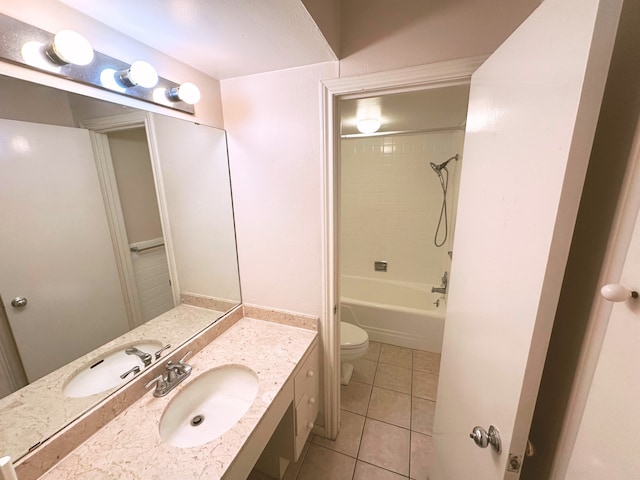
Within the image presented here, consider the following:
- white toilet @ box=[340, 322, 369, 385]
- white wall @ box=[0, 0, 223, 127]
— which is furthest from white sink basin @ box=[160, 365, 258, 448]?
white wall @ box=[0, 0, 223, 127]

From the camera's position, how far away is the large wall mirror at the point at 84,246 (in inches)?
27.7

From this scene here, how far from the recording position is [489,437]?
69cm

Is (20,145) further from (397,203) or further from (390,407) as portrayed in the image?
(397,203)

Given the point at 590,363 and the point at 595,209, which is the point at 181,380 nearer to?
the point at 590,363

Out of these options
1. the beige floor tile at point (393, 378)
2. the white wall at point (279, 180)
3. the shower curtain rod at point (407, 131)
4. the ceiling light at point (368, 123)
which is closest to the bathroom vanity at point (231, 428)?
the white wall at point (279, 180)

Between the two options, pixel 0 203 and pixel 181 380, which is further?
pixel 181 380

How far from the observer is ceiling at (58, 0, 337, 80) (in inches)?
29.5

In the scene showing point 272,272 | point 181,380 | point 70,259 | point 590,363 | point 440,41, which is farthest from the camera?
point 272,272

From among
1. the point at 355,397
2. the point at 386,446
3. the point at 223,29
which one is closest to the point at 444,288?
the point at 355,397

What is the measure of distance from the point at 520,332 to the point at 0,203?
1.38 metres

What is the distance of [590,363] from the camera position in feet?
1.69

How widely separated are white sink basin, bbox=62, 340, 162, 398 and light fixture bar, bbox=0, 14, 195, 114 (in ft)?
3.09

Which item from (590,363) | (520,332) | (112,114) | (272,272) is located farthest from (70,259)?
(590,363)

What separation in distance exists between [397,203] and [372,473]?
2421mm
